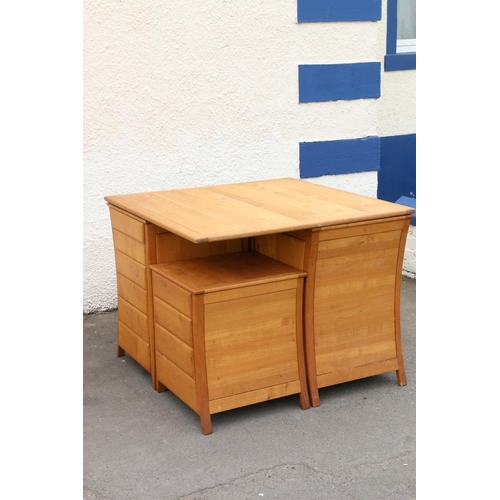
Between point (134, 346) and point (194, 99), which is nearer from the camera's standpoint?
point (134, 346)

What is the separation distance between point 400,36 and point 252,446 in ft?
15.3

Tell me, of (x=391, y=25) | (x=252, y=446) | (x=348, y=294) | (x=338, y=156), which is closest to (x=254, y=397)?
(x=252, y=446)

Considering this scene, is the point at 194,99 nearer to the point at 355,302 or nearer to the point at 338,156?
the point at 338,156

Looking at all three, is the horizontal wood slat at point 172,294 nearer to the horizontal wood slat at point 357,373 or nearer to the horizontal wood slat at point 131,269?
the horizontal wood slat at point 131,269

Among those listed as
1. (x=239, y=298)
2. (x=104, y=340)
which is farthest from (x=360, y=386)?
(x=104, y=340)

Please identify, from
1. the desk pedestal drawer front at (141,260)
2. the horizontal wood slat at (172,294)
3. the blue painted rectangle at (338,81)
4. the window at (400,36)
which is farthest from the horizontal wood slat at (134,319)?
the window at (400,36)

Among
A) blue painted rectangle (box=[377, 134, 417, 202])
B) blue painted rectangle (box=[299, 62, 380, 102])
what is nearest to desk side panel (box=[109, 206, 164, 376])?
blue painted rectangle (box=[299, 62, 380, 102])

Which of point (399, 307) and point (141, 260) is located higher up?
point (141, 260)

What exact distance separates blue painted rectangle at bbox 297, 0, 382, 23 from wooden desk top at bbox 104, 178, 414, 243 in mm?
1395

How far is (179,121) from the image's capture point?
14.6 feet

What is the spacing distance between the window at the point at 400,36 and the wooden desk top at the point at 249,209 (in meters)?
2.70

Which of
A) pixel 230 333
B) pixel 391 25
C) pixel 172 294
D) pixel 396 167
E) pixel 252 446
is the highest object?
pixel 391 25

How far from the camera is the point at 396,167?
6.38 meters

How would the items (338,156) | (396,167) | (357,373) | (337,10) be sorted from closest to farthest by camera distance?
(357,373) < (337,10) < (338,156) < (396,167)
